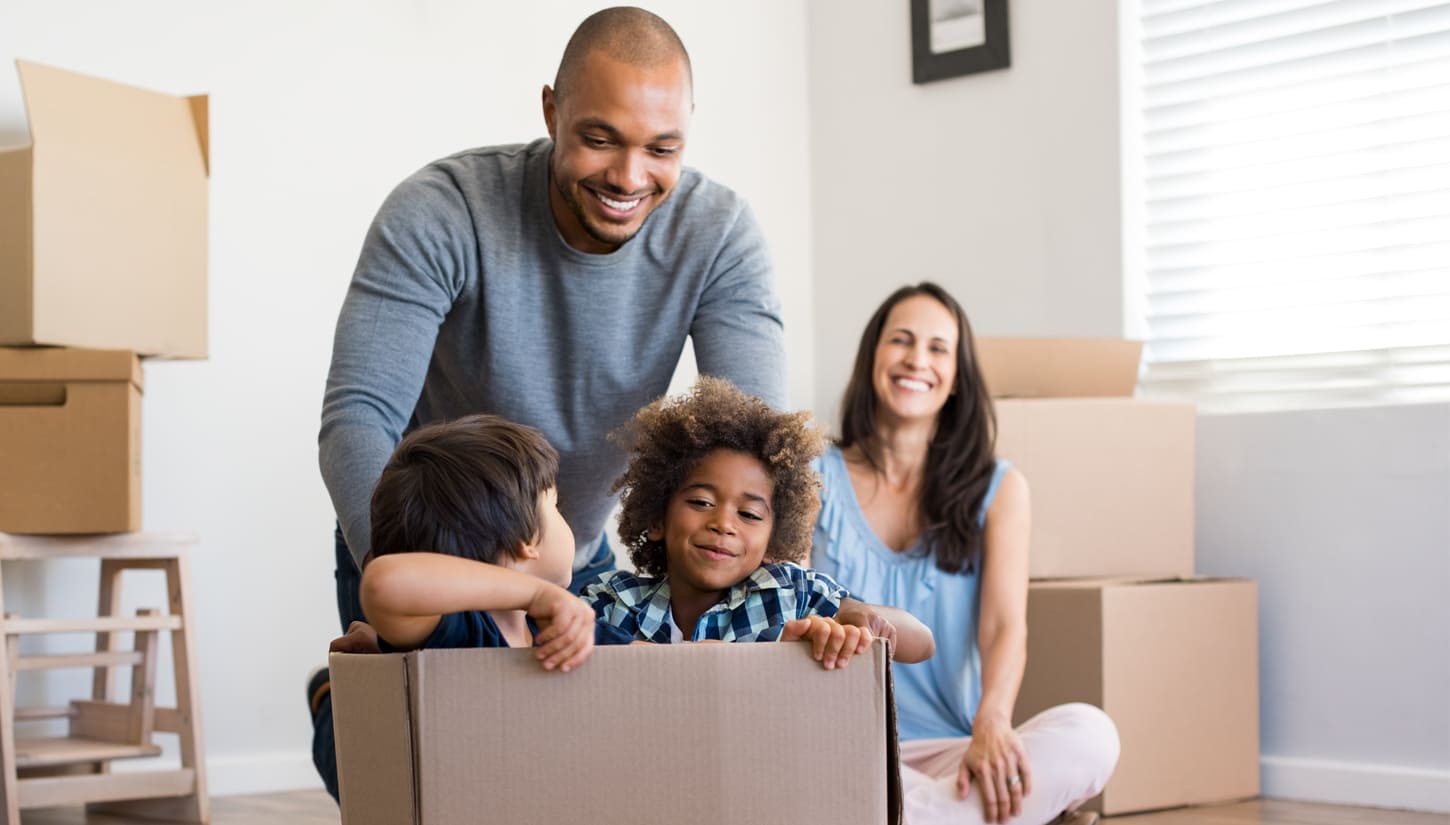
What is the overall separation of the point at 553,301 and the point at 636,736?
73 centimetres

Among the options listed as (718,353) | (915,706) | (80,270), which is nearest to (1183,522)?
(915,706)

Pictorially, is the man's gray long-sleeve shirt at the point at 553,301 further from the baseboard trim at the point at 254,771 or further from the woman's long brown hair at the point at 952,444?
the baseboard trim at the point at 254,771

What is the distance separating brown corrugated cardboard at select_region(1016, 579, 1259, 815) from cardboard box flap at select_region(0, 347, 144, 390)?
154 centimetres

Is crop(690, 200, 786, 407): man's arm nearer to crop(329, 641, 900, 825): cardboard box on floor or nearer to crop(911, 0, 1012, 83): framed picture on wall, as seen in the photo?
crop(329, 641, 900, 825): cardboard box on floor

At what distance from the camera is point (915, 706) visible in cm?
212

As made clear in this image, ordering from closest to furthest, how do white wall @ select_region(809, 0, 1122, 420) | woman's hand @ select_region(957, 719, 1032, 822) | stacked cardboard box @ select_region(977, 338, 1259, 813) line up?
woman's hand @ select_region(957, 719, 1032, 822), stacked cardboard box @ select_region(977, 338, 1259, 813), white wall @ select_region(809, 0, 1122, 420)

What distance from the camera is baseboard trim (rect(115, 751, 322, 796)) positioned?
2799mm

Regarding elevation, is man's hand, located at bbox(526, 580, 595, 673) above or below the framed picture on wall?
below

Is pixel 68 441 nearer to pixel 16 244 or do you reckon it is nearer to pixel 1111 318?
pixel 16 244

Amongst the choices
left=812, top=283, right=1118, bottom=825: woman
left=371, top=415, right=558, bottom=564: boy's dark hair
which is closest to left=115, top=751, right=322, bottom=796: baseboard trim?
left=812, top=283, right=1118, bottom=825: woman

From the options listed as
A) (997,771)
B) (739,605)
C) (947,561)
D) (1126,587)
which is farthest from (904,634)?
(1126,587)

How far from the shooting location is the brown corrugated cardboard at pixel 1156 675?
2.50m

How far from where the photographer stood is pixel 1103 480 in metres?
2.66

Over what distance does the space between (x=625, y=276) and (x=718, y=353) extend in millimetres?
130
